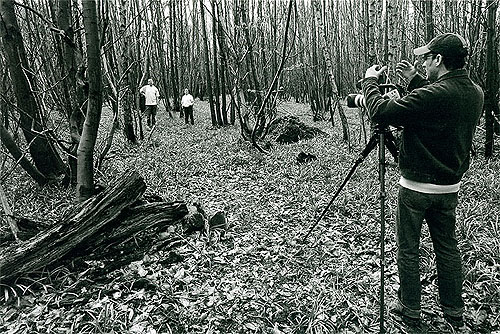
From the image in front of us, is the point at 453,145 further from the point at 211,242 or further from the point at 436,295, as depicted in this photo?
the point at 211,242

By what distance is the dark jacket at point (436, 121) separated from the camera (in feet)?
8.10

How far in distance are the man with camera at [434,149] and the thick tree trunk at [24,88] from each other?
503cm

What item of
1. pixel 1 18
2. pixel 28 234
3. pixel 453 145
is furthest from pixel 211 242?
pixel 1 18

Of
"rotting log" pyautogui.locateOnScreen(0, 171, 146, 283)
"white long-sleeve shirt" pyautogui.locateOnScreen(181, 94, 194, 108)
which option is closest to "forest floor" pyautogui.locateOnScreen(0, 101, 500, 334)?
"rotting log" pyautogui.locateOnScreen(0, 171, 146, 283)

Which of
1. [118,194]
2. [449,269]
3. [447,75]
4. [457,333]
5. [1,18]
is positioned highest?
[1,18]

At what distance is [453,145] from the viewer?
8.45 feet

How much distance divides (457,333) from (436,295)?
51 cm

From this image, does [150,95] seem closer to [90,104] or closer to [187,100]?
[187,100]

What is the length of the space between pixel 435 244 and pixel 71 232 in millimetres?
3446

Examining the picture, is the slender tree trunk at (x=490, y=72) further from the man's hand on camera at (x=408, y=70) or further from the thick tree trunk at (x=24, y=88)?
the thick tree trunk at (x=24, y=88)

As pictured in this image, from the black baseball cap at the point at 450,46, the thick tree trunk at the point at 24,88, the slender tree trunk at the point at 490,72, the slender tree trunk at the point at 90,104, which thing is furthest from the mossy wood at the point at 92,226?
the slender tree trunk at the point at 490,72

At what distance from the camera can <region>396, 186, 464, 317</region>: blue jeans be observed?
271 cm

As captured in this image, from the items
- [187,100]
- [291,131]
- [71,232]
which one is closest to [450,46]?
[71,232]

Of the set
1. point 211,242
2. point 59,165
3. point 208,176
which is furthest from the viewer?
point 208,176
